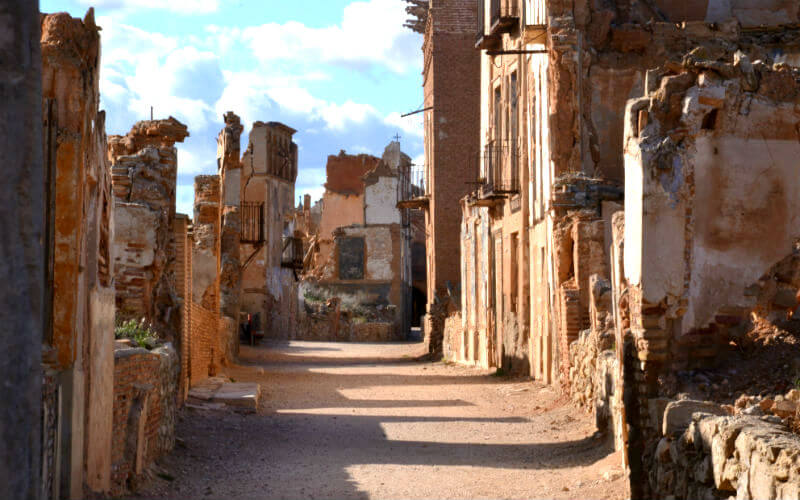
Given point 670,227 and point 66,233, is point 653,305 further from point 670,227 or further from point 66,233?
point 66,233

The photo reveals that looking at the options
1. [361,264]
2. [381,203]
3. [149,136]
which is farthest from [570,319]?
[381,203]

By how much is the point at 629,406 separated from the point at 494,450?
3.19 metres

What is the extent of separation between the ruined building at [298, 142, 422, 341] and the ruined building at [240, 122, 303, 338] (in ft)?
9.83

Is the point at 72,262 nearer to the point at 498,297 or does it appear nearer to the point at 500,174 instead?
the point at 500,174

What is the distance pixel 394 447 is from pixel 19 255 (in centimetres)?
935

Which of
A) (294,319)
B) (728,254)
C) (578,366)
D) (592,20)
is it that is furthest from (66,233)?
(294,319)

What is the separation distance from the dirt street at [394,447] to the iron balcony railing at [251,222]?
2049 cm

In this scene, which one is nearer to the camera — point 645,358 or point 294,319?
point 645,358

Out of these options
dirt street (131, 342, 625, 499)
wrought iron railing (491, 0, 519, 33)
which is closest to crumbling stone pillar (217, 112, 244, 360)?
dirt street (131, 342, 625, 499)

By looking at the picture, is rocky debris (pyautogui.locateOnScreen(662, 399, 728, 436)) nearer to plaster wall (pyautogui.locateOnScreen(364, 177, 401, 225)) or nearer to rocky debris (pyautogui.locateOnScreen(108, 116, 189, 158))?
rocky debris (pyautogui.locateOnScreen(108, 116, 189, 158))

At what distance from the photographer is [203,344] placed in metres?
18.5

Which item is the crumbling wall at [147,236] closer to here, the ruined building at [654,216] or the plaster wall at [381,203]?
the ruined building at [654,216]

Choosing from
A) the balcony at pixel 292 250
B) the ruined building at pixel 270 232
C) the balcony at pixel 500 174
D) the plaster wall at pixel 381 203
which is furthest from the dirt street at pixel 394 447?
the plaster wall at pixel 381 203

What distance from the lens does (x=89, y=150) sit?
755 cm
